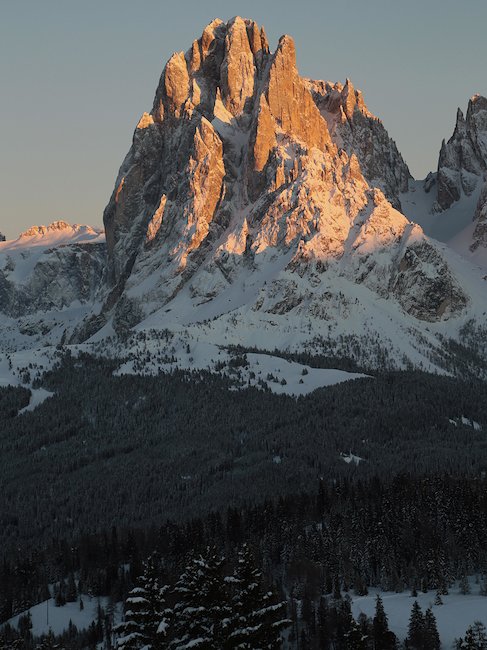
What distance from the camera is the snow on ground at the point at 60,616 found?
181250 mm

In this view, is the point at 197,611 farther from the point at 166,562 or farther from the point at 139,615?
the point at 166,562

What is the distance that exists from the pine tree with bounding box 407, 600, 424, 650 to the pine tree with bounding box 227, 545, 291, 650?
195 ft

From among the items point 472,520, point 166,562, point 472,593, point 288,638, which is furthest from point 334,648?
point 166,562

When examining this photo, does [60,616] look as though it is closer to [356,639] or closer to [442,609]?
[442,609]

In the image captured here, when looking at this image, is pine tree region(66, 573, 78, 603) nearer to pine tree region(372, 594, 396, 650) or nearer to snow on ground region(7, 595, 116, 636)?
snow on ground region(7, 595, 116, 636)

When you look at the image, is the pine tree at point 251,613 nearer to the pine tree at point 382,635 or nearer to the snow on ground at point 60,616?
the pine tree at point 382,635

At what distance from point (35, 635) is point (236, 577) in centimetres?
11153

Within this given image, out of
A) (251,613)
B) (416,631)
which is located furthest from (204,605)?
(416,631)

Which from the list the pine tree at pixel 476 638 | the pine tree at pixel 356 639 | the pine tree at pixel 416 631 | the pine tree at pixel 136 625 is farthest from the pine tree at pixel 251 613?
the pine tree at pixel 416 631

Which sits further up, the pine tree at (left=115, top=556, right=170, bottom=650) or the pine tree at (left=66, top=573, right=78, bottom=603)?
the pine tree at (left=115, top=556, right=170, bottom=650)

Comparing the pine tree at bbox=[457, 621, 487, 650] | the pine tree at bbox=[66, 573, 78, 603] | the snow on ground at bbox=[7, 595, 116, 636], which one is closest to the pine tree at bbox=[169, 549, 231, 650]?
the pine tree at bbox=[457, 621, 487, 650]

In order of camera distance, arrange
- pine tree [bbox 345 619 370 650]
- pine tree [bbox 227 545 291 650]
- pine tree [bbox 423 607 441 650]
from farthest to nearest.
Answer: pine tree [bbox 423 607 441 650]
pine tree [bbox 345 619 370 650]
pine tree [bbox 227 545 291 650]

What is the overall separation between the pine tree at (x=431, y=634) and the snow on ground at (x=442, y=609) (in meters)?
2.54

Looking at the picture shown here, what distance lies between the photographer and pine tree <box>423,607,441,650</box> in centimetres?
12912
